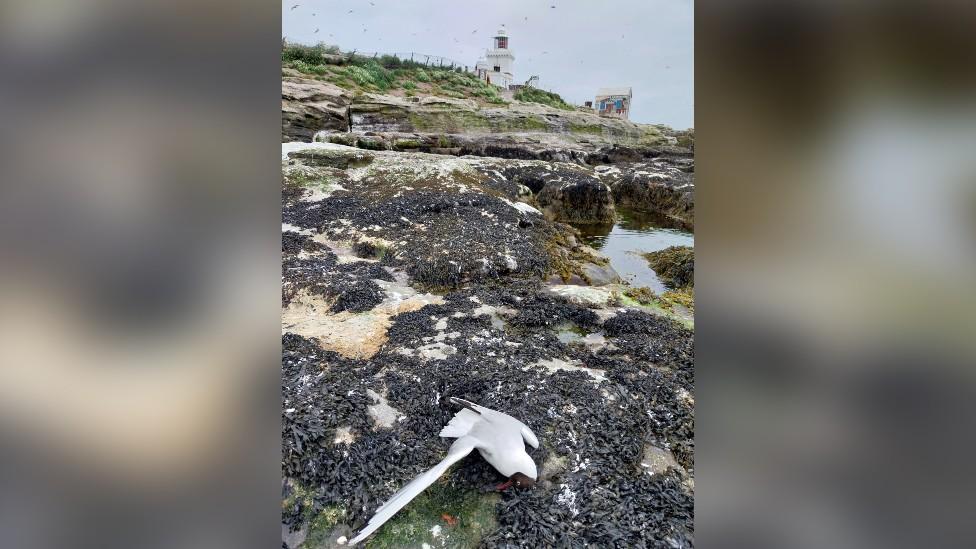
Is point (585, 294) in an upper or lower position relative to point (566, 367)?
upper

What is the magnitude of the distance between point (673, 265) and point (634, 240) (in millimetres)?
4741

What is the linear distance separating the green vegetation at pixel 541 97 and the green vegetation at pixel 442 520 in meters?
58.1

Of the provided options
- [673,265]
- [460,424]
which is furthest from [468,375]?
[673,265]

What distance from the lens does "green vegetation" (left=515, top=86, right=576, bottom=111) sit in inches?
2302

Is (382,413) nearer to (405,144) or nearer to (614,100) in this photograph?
(405,144)

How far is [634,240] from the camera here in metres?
19.3

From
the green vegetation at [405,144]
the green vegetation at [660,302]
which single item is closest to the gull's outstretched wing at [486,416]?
the green vegetation at [660,302]

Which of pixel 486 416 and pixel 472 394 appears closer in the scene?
pixel 486 416

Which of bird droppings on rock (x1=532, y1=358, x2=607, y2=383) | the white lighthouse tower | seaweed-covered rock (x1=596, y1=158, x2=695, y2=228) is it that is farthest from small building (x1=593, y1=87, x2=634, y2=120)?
bird droppings on rock (x1=532, y1=358, x2=607, y2=383)

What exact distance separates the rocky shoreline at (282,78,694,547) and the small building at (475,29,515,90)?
70435 mm

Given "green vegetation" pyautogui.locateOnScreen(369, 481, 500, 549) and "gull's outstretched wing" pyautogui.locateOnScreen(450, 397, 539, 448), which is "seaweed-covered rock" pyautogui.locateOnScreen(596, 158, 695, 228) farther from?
"green vegetation" pyautogui.locateOnScreen(369, 481, 500, 549)

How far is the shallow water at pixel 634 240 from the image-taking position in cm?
1481
